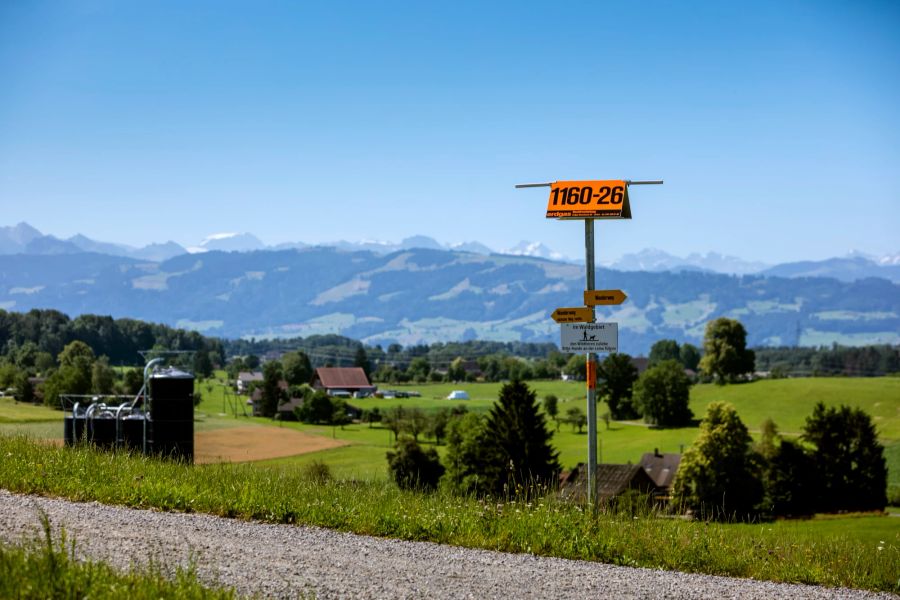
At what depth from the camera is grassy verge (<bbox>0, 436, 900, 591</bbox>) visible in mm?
11062

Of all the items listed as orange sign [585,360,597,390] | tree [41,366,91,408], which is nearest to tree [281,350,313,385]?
tree [41,366,91,408]

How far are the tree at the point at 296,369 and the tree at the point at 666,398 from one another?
70377 mm

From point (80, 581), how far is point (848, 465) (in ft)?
230

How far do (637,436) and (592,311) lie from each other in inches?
3559

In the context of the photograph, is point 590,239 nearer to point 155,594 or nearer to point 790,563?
point 790,563

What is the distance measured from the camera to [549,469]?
2272 inches

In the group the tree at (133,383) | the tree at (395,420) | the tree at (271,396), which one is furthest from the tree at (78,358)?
the tree at (395,420)

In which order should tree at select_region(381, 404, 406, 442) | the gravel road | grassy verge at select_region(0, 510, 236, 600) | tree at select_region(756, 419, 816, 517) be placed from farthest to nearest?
tree at select_region(381, 404, 406, 442) < tree at select_region(756, 419, 816, 517) < the gravel road < grassy verge at select_region(0, 510, 236, 600)

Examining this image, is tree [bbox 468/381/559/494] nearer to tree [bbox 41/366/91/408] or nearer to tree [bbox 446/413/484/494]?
tree [bbox 446/413/484/494]

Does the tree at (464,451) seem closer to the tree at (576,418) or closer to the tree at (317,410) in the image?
the tree at (576,418)

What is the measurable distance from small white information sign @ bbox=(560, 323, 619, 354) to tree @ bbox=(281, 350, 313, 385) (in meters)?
149

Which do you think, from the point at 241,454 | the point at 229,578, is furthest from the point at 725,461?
the point at 229,578

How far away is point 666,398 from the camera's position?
108 m

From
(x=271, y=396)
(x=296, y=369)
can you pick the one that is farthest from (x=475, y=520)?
(x=296, y=369)
